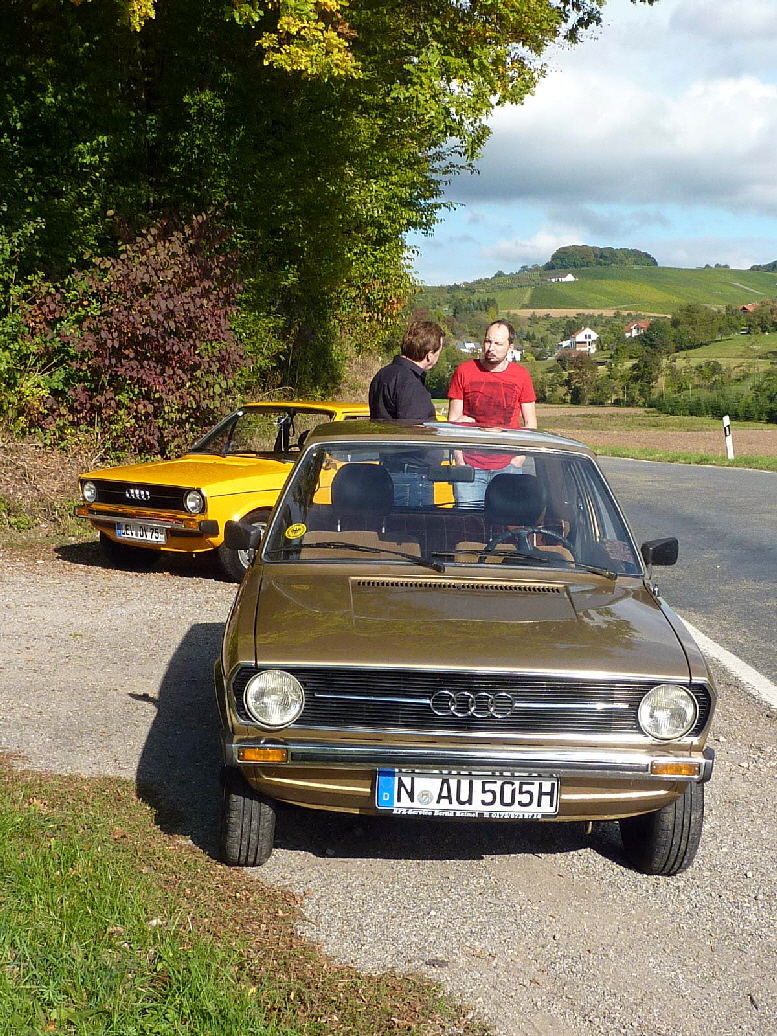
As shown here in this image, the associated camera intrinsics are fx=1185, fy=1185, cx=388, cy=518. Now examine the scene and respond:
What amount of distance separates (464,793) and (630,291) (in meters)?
172

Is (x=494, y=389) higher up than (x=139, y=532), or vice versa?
(x=494, y=389)

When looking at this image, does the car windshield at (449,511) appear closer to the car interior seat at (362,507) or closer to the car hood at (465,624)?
the car interior seat at (362,507)

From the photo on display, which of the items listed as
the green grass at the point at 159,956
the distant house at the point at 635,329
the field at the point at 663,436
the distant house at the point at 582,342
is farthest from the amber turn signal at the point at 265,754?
the distant house at the point at 582,342

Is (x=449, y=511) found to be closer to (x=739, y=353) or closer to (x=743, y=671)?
(x=743, y=671)

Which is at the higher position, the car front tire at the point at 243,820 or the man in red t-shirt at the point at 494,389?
the man in red t-shirt at the point at 494,389

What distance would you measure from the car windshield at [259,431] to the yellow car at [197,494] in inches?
0.5

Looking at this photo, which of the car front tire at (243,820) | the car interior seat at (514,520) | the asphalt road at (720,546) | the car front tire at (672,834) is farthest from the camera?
the asphalt road at (720,546)

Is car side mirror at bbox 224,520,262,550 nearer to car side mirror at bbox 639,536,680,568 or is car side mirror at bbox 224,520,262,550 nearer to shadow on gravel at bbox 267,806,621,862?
shadow on gravel at bbox 267,806,621,862

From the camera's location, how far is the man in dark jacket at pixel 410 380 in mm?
7988

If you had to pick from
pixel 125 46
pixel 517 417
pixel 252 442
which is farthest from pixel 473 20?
pixel 517 417

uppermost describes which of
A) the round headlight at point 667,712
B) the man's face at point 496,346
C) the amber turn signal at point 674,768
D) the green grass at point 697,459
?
the man's face at point 496,346

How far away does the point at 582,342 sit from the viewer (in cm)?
12056

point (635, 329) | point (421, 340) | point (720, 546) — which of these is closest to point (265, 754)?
point (421, 340)

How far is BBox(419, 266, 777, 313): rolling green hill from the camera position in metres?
161
